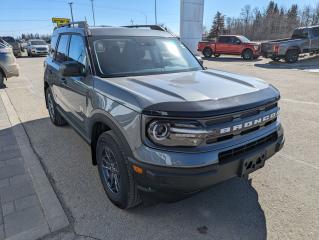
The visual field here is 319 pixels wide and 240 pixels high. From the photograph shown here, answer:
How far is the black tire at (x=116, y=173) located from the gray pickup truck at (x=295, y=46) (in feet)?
56.2

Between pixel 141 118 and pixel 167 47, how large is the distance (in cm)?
202

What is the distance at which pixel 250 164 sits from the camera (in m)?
2.51

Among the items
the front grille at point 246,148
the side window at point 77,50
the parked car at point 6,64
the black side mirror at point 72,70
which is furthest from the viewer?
the parked car at point 6,64

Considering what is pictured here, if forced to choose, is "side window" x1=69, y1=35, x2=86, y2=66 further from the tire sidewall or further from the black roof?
the tire sidewall

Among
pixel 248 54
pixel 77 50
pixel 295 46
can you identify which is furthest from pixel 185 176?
pixel 248 54

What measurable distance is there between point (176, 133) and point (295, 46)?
1830cm

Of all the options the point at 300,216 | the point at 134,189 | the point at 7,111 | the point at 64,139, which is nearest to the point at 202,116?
the point at 134,189

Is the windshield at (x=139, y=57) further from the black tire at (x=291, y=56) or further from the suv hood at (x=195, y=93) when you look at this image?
the black tire at (x=291, y=56)

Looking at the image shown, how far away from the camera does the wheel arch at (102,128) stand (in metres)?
2.51

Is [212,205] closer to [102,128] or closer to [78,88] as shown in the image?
[102,128]

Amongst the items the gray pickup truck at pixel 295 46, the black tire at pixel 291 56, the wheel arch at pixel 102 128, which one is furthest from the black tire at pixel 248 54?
the wheel arch at pixel 102 128

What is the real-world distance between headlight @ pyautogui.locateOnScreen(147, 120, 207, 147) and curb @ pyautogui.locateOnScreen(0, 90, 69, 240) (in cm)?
135

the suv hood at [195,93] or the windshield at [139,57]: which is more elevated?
the windshield at [139,57]

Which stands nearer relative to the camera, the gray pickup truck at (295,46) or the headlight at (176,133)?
the headlight at (176,133)
